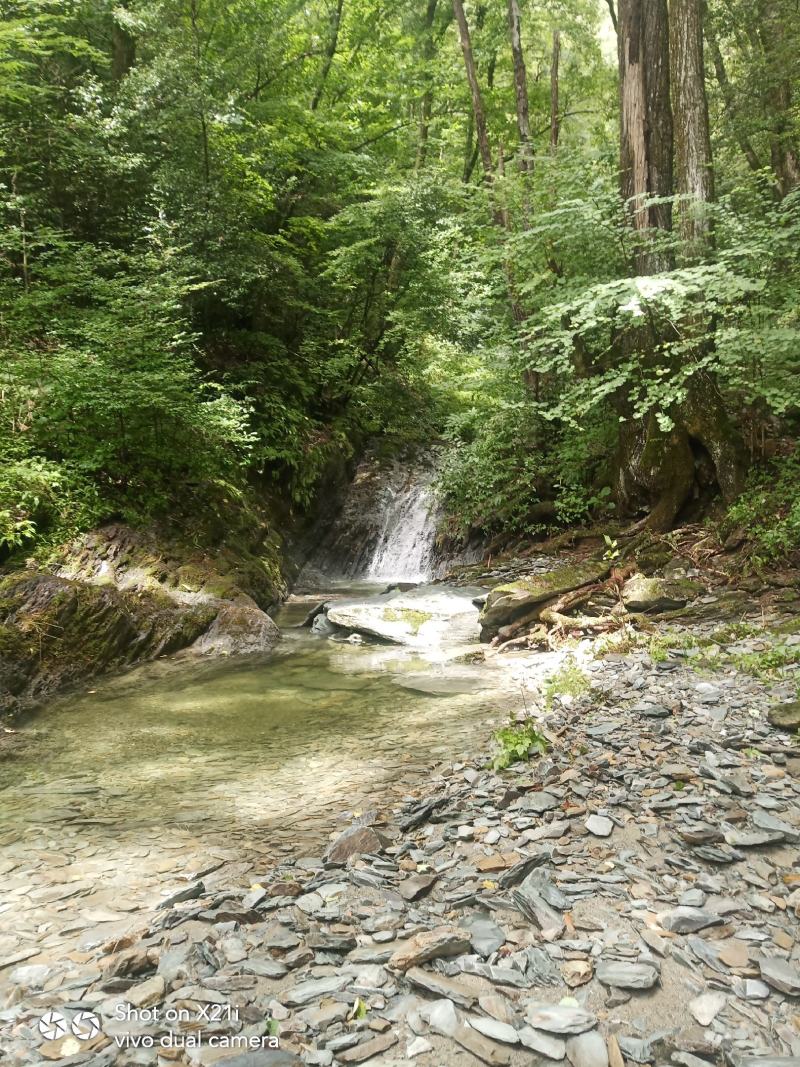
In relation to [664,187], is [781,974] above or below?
below

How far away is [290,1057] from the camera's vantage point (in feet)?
6.13

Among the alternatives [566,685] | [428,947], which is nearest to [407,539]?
[566,685]

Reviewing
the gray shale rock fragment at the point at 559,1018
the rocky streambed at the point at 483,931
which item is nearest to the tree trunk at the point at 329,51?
the rocky streambed at the point at 483,931

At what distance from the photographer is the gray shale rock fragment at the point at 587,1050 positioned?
184 centimetres

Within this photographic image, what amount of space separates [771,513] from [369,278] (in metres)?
10.6

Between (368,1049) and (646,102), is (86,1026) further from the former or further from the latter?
(646,102)

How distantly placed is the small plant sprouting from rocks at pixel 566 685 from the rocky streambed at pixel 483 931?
1192 mm

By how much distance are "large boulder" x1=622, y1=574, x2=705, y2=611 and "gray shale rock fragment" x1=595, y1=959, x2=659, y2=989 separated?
18.6ft

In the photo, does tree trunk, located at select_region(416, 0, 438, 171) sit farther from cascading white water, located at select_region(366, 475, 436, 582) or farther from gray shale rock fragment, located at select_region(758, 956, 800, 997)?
gray shale rock fragment, located at select_region(758, 956, 800, 997)

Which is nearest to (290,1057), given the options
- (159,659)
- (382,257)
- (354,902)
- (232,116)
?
(354,902)

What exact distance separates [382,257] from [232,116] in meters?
4.14

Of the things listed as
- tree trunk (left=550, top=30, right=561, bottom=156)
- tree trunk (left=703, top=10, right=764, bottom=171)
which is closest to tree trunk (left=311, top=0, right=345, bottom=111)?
tree trunk (left=550, top=30, right=561, bottom=156)

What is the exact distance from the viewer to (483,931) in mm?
2455

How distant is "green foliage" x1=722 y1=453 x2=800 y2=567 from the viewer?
7.30 m
